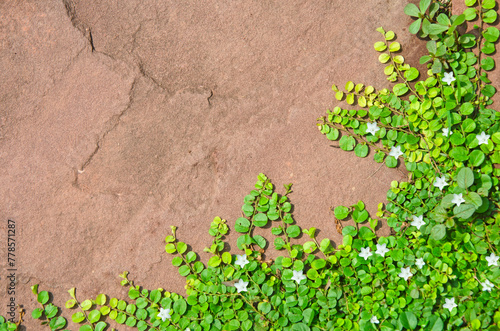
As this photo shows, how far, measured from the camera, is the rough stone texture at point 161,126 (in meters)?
2.69

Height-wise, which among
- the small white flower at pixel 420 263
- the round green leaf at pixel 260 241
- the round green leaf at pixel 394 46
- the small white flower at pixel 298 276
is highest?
the round green leaf at pixel 394 46

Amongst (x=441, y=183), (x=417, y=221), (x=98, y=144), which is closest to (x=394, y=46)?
(x=441, y=183)

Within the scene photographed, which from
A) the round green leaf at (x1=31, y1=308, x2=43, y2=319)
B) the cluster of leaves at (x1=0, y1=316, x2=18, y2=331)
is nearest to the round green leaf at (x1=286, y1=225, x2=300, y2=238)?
the round green leaf at (x1=31, y1=308, x2=43, y2=319)

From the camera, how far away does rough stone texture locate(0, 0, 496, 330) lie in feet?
8.82

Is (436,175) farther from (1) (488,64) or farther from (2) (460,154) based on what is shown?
(1) (488,64)

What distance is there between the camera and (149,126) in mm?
2715

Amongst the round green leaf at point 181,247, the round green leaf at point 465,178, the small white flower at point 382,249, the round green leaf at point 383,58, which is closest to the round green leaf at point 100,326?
the round green leaf at point 181,247

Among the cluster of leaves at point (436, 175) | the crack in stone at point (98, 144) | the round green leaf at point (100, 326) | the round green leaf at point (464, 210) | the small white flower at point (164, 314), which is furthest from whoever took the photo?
the crack in stone at point (98, 144)

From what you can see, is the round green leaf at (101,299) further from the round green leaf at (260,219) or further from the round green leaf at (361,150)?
the round green leaf at (361,150)

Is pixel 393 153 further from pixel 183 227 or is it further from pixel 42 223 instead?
pixel 42 223

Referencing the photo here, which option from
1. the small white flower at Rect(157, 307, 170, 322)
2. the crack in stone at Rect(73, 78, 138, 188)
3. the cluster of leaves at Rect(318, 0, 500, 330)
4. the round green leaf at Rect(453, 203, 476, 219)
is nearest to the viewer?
the round green leaf at Rect(453, 203, 476, 219)

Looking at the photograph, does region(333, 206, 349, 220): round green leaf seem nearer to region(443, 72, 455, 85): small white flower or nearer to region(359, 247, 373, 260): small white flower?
region(359, 247, 373, 260): small white flower

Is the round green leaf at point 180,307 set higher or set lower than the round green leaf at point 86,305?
lower

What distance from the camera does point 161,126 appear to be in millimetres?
2715
